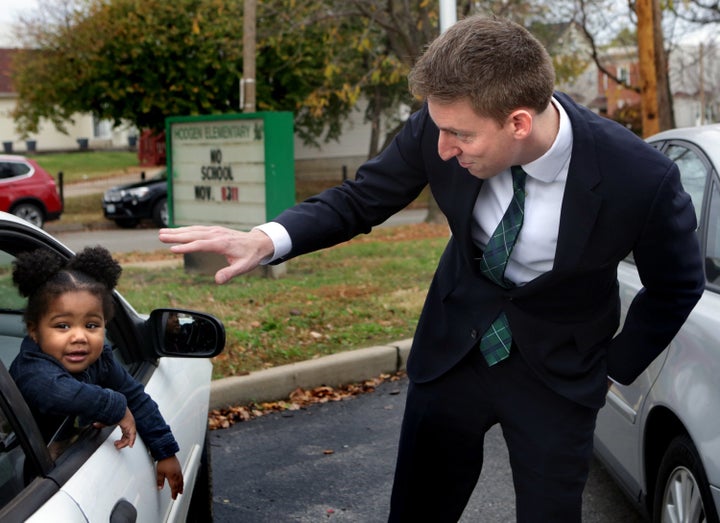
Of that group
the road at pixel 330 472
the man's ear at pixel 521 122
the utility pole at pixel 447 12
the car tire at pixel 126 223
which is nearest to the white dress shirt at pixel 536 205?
the man's ear at pixel 521 122

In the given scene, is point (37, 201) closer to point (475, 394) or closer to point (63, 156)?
point (475, 394)

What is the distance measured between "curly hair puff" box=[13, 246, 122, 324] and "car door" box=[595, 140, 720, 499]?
190 cm

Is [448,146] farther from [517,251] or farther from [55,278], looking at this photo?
[55,278]

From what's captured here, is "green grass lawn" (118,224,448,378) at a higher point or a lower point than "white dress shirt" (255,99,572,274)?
lower

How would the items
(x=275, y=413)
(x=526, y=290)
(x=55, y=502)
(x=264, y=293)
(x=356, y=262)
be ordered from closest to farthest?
(x=55, y=502)
(x=526, y=290)
(x=275, y=413)
(x=264, y=293)
(x=356, y=262)

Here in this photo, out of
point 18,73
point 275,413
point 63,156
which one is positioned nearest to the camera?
point 275,413

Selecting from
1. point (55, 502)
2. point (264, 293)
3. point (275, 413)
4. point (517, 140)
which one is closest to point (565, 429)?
point (517, 140)

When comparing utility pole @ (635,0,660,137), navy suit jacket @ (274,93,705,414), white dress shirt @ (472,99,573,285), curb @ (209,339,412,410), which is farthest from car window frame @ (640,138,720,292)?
utility pole @ (635,0,660,137)

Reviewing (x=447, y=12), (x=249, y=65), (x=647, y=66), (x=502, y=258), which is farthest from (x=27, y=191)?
(x=502, y=258)

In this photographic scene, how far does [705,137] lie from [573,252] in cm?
182

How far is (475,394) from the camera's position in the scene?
8.86 ft

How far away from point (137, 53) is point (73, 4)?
2.75 metres

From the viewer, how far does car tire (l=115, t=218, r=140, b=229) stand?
22.4 metres

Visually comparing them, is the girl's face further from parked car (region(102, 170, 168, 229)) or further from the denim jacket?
parked car (region(102, 170, 168, 229))
